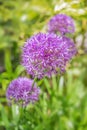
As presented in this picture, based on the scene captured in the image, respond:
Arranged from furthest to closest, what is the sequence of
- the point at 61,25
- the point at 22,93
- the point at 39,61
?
1. the point at 61,25
2. the point at 22,93
3. the point at 39,61

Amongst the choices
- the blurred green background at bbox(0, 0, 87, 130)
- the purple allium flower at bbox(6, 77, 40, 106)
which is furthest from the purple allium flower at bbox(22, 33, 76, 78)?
the blurred green background at bbox(0, 0, 87, 130)

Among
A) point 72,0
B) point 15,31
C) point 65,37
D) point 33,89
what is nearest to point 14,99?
point 33,89

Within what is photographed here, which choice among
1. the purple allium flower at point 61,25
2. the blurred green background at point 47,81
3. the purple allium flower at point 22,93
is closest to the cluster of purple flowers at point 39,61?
the purple allium flower at point 22,93

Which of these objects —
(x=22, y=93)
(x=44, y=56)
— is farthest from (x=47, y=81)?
(x=44, y=56)

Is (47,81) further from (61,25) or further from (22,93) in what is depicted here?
(22,93)

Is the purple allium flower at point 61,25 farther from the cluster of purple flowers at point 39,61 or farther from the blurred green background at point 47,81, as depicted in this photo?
→ the cluster of purple flowers at point 39,61

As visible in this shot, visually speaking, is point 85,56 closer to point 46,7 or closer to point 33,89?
point 46,7
